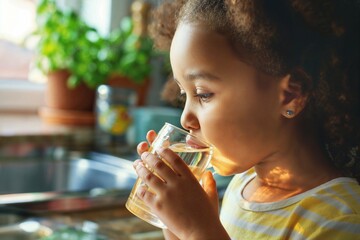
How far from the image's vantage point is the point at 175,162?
0.69m

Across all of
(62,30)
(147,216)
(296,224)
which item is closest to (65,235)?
A: (147,216)

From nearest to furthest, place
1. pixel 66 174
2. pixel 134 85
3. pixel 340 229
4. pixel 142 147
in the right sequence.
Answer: pixel 340 229
pixel 142 147
pixel 66 174
pixel 134 85

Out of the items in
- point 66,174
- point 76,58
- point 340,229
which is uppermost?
point 340,229

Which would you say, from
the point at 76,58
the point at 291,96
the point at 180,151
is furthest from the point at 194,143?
the point at 76,58

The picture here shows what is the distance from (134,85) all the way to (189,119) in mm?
1296

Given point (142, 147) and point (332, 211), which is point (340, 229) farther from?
point (142, 147)

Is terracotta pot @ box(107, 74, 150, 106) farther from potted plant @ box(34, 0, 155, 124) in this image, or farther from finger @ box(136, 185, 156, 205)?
finger @ box(136, 185, 156, 205)

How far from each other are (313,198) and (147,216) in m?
0.21

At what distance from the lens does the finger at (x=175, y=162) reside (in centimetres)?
70

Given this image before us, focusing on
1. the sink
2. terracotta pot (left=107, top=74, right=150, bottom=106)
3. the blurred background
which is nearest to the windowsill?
the blurred background

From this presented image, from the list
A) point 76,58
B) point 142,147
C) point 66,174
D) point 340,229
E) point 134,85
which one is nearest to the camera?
point 340,229

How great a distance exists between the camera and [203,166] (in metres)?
0.74

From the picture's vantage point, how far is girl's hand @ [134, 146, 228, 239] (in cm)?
69

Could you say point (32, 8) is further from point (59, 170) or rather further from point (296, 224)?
point (296, 224)
